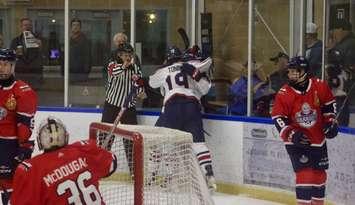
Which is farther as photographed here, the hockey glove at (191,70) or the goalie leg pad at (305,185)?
the hockey glove at (191,70)

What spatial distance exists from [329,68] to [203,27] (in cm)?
161

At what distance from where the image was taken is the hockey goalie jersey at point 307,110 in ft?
16.5

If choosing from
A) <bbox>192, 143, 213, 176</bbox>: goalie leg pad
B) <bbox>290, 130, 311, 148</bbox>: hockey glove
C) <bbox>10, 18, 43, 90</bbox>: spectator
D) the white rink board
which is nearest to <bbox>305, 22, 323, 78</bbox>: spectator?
the white rink board

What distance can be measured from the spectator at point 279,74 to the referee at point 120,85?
3.74ft

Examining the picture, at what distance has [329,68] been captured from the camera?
21.6 feet

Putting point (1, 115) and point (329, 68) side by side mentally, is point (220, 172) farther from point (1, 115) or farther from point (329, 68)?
point (1, 115)

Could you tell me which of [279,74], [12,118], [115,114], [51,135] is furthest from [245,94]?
[51,135]

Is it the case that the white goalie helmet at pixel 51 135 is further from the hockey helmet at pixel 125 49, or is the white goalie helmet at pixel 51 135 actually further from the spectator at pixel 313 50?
the hockey helmet at pixel 125 49

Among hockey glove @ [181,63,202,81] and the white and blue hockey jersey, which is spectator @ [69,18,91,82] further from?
hockey glove @ [181,63,202,81]

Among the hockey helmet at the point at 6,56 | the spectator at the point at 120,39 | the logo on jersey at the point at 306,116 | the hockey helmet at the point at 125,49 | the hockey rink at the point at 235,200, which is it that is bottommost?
the hockey rink at the point at 235,200

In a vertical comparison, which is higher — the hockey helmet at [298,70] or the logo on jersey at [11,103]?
the hockey helmet at [298,70]

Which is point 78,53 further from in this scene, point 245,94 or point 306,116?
point 306,116

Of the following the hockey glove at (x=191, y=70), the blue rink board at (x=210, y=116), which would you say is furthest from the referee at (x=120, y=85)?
the hockey glove at (x=191, y=70)

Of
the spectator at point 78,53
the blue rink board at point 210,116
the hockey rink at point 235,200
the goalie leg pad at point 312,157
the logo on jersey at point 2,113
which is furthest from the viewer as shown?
the spectator at point 78,53
